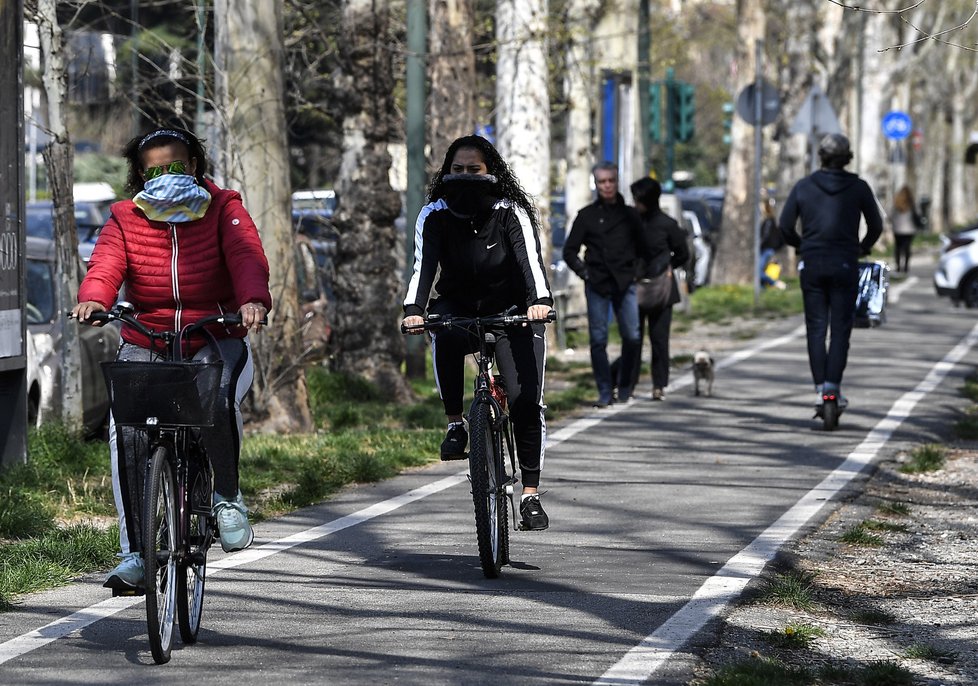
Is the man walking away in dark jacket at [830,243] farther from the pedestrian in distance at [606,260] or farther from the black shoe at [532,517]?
the black shoe at [532,517]

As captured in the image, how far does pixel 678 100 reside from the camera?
29.2 meters

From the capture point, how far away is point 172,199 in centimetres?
624

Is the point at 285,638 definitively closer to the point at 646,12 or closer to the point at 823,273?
the point at 823,273

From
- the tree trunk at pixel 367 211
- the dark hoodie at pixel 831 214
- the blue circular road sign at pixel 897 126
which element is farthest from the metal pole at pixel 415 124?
the blue circular road sign at pixel 897 126

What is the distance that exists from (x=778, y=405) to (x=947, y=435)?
2.09 meters

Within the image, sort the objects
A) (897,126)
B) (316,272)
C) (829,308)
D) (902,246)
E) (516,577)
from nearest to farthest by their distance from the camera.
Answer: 1. (516,577)
2. (829,308)
3. (316,272)
4. (902,246)
5. (897,126)

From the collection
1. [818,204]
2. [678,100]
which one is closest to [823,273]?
[818,204]

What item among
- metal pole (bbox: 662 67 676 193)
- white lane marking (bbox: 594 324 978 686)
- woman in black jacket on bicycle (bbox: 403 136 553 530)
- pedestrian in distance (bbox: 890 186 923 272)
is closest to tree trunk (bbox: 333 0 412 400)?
white lane marking (bbox: 594 324 978 686)

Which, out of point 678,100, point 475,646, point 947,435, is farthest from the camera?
point 678,100

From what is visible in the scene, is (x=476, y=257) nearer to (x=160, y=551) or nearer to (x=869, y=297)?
(x=160, y=551)

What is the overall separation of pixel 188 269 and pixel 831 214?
7760 millimetres

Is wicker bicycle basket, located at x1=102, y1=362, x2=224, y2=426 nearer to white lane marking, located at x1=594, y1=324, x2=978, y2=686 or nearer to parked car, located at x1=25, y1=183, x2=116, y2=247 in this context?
white lane marking, located at x1=594, y1=324, x2=978, y2=686

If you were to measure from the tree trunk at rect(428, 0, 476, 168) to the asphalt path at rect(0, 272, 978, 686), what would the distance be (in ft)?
18.6

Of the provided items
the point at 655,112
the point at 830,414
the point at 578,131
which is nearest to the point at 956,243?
the point at 655,112
